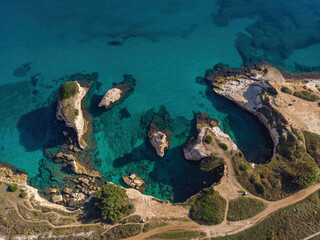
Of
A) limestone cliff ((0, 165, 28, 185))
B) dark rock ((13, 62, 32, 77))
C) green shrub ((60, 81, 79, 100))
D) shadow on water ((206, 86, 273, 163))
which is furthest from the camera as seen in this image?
dark rock ((13, 62, 32, 77))

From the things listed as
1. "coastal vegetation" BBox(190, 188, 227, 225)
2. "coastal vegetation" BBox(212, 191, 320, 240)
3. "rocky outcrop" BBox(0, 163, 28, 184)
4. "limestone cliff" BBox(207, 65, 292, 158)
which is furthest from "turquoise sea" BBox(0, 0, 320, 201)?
"coastal vegetation" BBox(212, 191, 320, 240)

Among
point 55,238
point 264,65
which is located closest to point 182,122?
point 264,65

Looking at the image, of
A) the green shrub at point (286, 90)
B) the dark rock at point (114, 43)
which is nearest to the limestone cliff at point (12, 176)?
the dark rock at point (114, 43)

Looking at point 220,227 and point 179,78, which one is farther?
point 179,78

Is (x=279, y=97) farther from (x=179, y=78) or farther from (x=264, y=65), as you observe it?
(x=179, y=78)

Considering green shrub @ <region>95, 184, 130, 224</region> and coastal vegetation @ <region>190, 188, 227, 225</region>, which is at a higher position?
green shrub @ <region>95, 184, 130, 224</region>

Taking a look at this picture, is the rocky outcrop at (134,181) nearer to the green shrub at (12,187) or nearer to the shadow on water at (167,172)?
the shadow on water at (167,172)

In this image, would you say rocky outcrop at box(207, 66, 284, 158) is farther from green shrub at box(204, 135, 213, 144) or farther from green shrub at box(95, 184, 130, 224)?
green shrub at box(95, 184, 130, 224)
